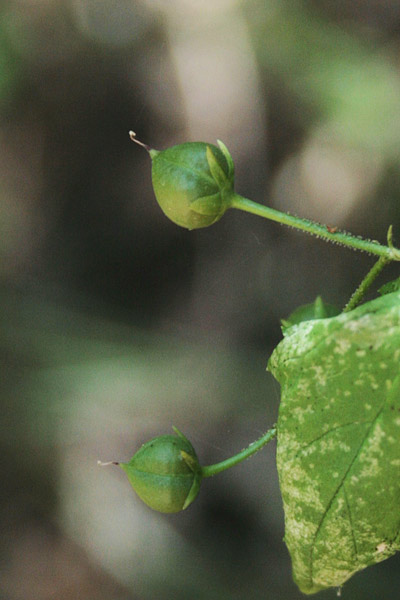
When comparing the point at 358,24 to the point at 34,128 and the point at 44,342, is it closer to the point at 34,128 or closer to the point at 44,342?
the point at 34,128

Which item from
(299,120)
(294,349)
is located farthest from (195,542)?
(294,349)

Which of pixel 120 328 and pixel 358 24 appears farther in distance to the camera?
pixel 120 328

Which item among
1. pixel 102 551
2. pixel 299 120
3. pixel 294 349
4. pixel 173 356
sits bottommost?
pixel 102 551

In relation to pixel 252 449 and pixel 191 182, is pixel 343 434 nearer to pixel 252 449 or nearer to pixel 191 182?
pixel 252 449

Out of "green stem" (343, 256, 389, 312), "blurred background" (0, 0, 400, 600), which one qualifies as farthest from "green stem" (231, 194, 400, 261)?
"blurred background" (0, 0, 400, 600)

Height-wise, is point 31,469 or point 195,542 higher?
point 31,469

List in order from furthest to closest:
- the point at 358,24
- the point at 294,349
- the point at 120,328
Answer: the point at 120,328, the point at 358,24, the point at 294,349
